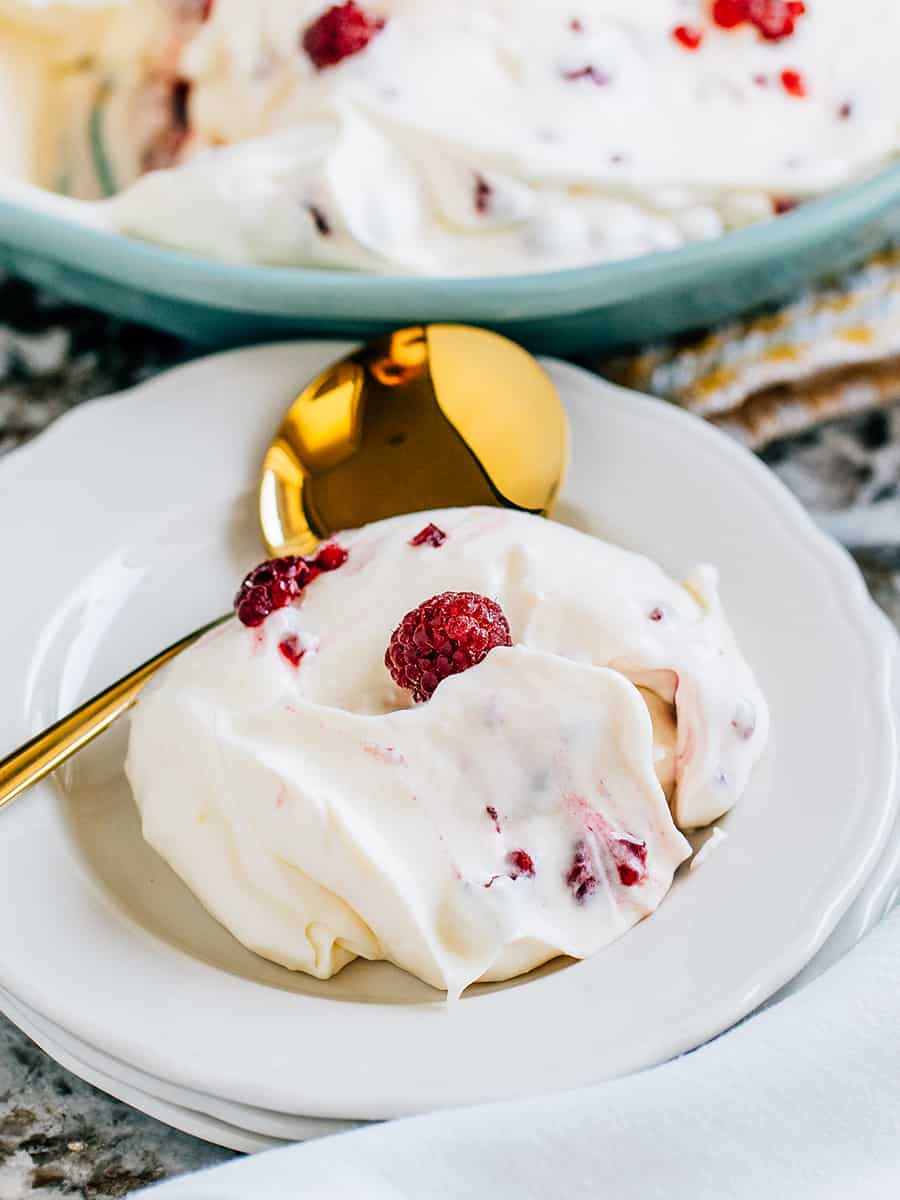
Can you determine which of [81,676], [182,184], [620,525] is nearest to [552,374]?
[620,525]

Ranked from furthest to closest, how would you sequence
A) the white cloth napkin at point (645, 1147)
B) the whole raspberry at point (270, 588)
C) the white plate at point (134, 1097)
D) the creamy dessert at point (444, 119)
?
the creamy dessert at point (444, 119), the whole raspberry at point (270, 588), the white plate at point (134, 1097), the white cloth napkin at point (645, 1147)

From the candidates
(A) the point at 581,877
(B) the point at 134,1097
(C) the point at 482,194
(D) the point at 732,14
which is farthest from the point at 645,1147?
(D) the point at 732,14

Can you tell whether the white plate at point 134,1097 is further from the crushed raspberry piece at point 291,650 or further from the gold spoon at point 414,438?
the gold spoon at point 414,438

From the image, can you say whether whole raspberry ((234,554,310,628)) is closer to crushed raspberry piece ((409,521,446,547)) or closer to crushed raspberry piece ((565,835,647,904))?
crushed raspberry piece ((409,521,446,547))

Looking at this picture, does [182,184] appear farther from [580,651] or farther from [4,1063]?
[4,1063]

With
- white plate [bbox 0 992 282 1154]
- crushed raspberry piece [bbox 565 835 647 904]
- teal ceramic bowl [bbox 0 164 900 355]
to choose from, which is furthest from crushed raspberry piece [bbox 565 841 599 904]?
teal ceramic bowl [bbox 0 164 900 355]

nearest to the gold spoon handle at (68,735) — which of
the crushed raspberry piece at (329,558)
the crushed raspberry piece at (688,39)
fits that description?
the crushed raspberry piece at (329,558)
